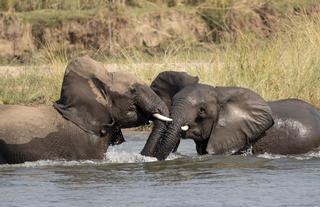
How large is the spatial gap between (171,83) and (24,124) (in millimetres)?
2224

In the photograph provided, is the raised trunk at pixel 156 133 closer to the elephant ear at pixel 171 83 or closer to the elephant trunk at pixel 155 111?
the elephant trunk at pixel 155 111

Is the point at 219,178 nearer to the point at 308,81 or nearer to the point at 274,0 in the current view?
the point at 308,81

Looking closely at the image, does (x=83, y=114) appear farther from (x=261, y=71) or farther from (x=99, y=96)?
(x=261, y=71)

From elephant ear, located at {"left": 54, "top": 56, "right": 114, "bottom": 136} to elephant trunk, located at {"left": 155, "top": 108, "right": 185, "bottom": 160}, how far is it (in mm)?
636

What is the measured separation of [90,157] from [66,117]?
49 centimetres

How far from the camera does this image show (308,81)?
13.2 metres

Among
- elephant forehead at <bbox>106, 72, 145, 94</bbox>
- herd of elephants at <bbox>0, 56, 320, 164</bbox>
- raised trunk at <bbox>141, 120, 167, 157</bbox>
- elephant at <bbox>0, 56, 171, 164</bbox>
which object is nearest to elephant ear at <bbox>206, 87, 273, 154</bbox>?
herd of elephants at <bbox>0, 56, 320, 164</bbox>

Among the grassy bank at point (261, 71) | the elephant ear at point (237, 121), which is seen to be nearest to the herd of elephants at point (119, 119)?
the elephant ear at point (237, 121)

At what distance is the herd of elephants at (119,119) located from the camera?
8.26 m

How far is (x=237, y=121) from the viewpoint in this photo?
9133 millimetres

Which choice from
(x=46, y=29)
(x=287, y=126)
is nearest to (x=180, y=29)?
(x=46, y=29)

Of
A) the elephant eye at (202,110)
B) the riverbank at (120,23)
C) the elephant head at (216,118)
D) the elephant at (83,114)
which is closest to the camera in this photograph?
the elephant at (83,114)

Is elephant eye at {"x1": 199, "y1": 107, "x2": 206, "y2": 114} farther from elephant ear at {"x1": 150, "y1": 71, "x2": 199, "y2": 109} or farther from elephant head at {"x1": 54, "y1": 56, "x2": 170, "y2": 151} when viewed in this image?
elephant ear at {"x1": 150, "y1": 71, "x2": 199, "y2": 109}

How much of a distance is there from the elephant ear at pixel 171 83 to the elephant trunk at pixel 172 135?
994 millimetres
